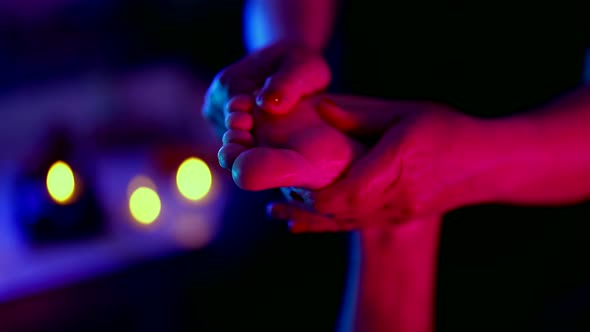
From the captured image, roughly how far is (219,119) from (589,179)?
0.40 metres

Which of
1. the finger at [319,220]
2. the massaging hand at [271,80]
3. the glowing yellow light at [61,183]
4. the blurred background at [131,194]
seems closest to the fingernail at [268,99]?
the massaging hand at [271,80]

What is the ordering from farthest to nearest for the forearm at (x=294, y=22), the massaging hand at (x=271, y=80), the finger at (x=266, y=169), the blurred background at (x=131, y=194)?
the blurred background at (x=131, y=194) < the forearm at (x=294, y=22) < the massaging hand at (x=271, y=80) < the finger at (x=266, y=169)

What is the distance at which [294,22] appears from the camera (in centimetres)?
57

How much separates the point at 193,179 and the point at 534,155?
0.71 meters

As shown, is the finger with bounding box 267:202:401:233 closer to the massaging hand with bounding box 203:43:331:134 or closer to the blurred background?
the massaging hand with bounding box 203:43:331:134

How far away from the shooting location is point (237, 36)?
3.56 ft

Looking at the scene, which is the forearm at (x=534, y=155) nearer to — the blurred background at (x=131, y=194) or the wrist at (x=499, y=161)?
the wrist at (x=499, y=161)

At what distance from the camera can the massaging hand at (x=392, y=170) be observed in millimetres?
379

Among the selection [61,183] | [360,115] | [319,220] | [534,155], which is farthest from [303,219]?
[61,183]

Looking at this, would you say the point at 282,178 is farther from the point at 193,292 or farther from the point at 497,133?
the point at 193,292

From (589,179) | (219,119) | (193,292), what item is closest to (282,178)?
(219,119)

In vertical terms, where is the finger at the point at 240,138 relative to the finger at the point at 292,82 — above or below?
below

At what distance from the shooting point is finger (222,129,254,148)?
0.40 m

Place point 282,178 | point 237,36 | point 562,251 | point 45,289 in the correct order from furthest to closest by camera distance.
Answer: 1. point 237,36
2. point 45,289
3. point 562,251
4. point 282,178
